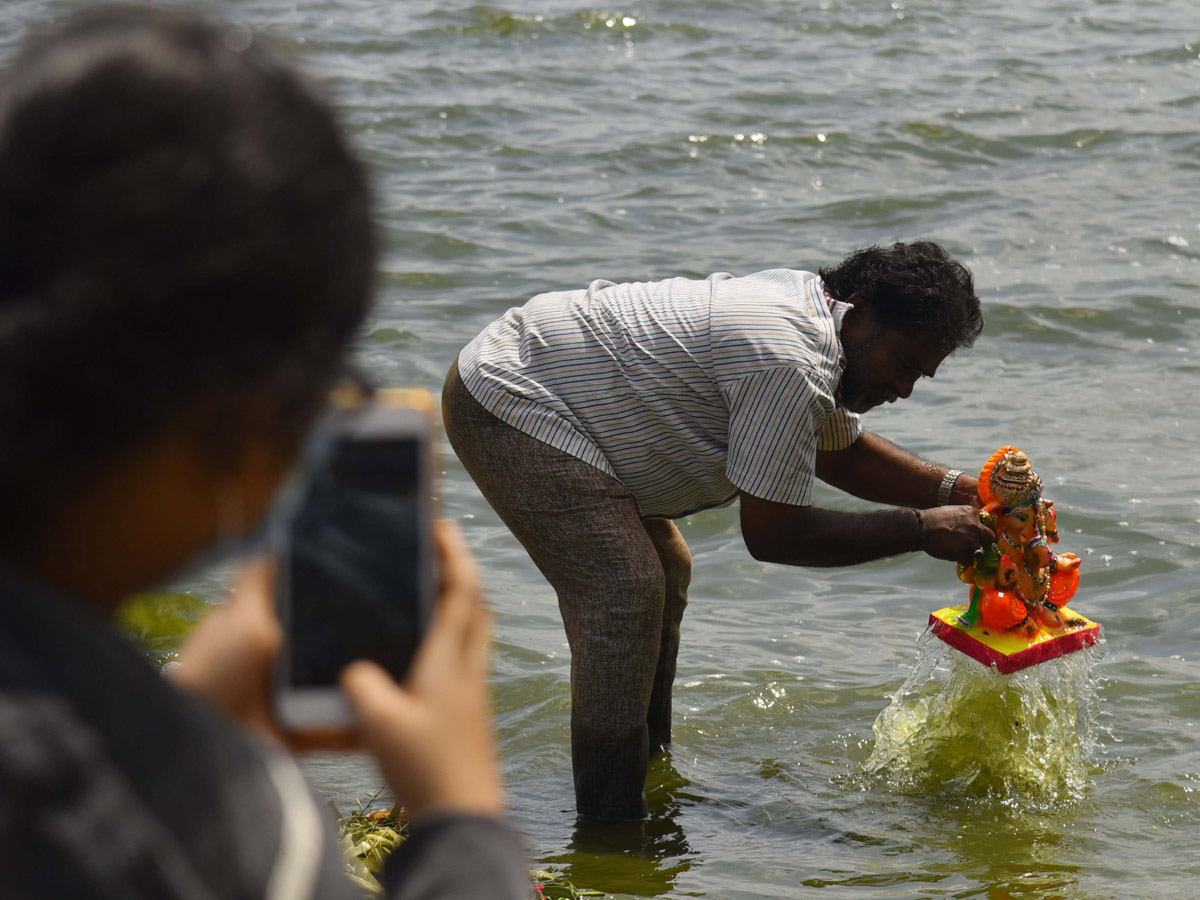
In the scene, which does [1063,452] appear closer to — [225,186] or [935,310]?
[935,310]

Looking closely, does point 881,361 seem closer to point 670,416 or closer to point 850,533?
point 850,533

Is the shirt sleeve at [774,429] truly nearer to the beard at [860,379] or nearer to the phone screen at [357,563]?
the beard at [860,379]

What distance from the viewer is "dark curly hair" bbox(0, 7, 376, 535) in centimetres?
91

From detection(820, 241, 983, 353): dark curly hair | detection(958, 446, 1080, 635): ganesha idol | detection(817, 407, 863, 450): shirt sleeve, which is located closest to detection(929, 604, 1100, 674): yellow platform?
detection(958, 446, 1080, 635): ganesha idol

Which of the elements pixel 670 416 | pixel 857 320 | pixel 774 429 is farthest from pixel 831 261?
pixel 774 429

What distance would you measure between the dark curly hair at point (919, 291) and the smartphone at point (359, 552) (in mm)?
2899

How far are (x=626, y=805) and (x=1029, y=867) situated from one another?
1.14 m

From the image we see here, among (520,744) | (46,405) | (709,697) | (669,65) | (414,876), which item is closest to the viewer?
(46,405)

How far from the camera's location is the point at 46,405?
92cm

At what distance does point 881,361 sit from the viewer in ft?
13.1

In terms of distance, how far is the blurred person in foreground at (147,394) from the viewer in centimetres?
91

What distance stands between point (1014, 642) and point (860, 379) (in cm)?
89

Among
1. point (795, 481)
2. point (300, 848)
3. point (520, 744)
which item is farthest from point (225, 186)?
point (520, 744)

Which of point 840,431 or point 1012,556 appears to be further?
point 840,431
